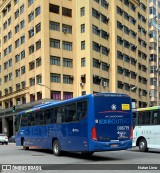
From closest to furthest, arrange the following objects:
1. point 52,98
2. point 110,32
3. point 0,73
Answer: point 52,98, point 110,32, point 0,73

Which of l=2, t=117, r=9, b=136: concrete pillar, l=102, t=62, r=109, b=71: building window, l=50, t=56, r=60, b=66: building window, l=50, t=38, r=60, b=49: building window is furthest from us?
l=2, t=117, r=9, b=136: concrete pillar

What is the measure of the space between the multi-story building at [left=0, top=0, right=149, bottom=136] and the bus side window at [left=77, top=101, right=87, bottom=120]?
117 feet

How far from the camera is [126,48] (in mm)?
69562

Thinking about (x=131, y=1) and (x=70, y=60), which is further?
(x=131, y=1)

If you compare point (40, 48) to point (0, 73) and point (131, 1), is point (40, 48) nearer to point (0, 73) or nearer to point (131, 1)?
point (0, 73)

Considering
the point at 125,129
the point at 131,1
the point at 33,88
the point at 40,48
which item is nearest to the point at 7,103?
the point at 33,88

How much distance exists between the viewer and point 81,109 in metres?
17.1

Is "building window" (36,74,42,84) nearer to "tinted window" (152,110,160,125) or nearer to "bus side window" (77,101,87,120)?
"tinted window" (152,110,160,125)

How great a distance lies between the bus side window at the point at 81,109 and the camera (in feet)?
55.2

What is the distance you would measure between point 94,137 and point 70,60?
43371 mm

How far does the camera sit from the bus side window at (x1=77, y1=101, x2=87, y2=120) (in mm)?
16839

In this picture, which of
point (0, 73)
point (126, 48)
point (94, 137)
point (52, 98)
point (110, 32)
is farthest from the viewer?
point (0, 73)

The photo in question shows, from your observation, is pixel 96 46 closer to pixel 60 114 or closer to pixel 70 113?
pixel 60 114

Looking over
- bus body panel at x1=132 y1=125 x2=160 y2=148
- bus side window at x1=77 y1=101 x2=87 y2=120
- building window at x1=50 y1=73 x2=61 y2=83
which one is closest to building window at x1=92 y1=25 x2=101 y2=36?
building window at x1=50 y1=73 x2=61 y2=83
